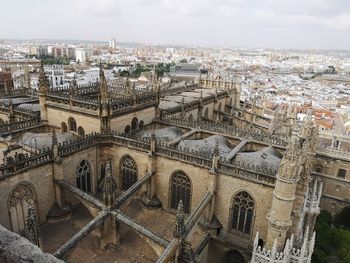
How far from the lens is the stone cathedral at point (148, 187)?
1759 centimetres

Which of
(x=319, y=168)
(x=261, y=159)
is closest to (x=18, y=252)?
(x=261, y=159)

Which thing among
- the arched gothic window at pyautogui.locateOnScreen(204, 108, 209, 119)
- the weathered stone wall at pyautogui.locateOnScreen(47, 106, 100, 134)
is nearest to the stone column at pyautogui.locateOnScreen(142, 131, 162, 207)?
the weathered stone wall at pyautogui.locateOnScreen(47, 106, 100, 134)

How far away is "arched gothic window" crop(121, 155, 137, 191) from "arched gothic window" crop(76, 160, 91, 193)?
2898 mm

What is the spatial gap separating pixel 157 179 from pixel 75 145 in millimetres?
7126

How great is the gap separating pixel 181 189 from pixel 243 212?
5164 mm

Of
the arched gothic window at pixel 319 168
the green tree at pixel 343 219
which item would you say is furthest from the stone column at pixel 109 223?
the arched gothic window at pixel 319 168

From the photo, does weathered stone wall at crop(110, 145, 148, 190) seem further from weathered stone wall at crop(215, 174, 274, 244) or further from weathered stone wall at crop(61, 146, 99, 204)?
weathered stone wall at crop(215, 174, 274, 244)

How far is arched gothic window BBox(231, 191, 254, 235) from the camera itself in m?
20.9

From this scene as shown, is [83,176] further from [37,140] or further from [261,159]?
[261,159]

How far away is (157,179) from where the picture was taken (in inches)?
957

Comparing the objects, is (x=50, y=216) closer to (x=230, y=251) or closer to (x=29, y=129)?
(x=29, y=129)

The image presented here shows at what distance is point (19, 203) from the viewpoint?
19.6 metres

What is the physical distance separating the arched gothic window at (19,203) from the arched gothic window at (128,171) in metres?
7.78

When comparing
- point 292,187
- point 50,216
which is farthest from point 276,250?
point 50,216
